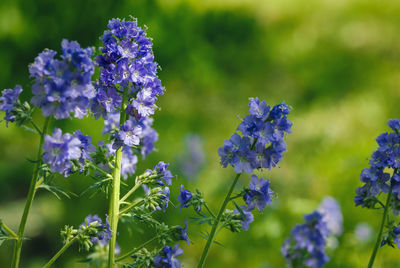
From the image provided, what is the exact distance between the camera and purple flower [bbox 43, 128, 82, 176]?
1638 mm

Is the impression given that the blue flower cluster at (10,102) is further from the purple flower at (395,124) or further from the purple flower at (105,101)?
the purple flower at (395,124)

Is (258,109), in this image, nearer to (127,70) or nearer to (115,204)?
(127,70)

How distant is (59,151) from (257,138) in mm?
742

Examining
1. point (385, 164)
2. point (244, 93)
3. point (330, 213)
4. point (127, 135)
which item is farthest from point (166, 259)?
point (244, 93)

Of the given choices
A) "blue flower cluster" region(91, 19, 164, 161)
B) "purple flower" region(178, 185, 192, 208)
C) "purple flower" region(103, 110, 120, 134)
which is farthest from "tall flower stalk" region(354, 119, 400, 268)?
"purple flower" region(103, 110, 120, 134)

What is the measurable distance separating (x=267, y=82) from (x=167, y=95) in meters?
2.08

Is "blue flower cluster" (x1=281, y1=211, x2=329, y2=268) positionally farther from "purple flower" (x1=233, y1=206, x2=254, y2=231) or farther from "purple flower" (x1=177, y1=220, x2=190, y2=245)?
"purple flower" (x1=177, y1=220, x2=190, y2=245)

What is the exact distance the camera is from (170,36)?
24.9 feet

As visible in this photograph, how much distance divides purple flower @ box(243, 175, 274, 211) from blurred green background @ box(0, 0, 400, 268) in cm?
223

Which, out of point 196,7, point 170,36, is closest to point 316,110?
point 170,36

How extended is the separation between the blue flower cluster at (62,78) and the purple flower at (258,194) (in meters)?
0.74

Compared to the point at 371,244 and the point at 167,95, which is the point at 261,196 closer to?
the point at 371,244

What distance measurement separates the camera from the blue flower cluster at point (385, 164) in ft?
6.58

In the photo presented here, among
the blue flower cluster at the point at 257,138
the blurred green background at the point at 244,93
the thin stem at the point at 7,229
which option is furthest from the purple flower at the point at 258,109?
the blurred green background at the point at 244,93
